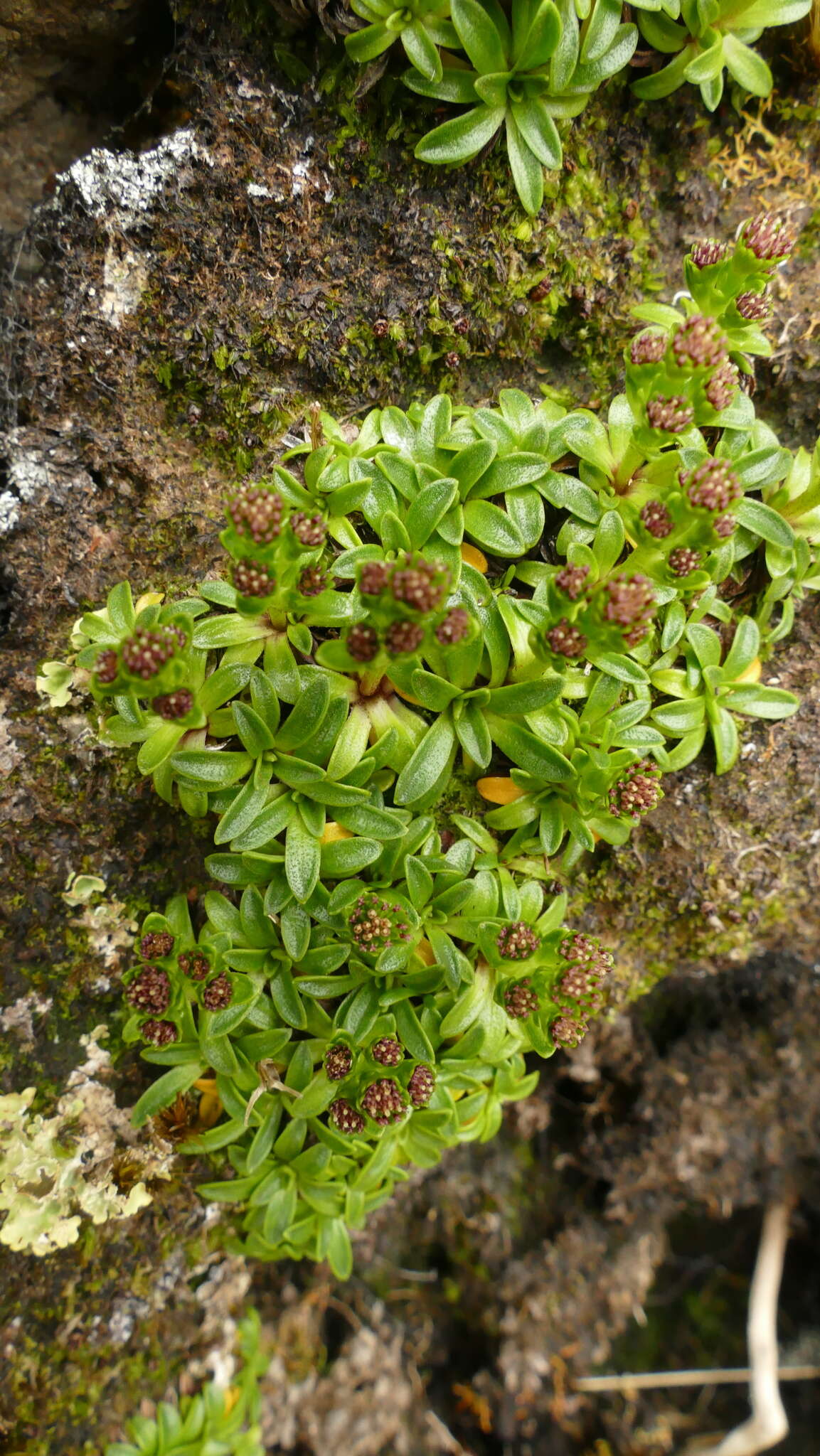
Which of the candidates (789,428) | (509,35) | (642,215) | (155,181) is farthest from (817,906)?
(155,181)

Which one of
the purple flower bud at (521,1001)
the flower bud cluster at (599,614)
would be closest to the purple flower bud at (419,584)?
the flower bud cluster at (599,614)

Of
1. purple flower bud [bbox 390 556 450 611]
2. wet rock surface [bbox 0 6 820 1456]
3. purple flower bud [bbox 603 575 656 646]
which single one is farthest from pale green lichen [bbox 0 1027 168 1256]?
purple flower bud [bbox 603 575 656 646]

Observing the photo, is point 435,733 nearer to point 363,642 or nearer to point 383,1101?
point 363,642

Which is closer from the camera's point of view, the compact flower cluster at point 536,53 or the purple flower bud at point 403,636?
the purple flower bud at point 403,636

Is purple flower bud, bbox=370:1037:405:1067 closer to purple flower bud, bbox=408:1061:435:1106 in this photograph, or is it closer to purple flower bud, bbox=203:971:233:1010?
purple flower bud, bbox=408:1061:435:1106

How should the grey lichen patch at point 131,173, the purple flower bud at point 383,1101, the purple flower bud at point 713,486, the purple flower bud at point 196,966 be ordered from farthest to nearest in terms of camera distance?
the grey lichen patch at point 131,173, the purple flower bud at point 196,966, the purple flower bud at point 383,1101, the purple flower bud at point 713,486

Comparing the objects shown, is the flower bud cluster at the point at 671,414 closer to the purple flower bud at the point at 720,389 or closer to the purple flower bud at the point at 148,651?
the purple flower bud at the point at 720,389

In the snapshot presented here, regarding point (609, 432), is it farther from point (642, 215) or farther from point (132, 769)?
point (132, 769)
